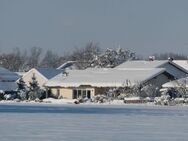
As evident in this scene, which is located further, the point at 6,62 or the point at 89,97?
the point at 6,62

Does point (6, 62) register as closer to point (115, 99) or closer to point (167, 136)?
point (115, 99)

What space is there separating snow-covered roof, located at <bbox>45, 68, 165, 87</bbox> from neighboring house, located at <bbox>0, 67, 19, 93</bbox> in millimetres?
6732

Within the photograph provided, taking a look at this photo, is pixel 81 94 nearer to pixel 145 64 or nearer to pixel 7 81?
pixel 145 64

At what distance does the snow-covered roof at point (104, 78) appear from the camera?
60.7 meters

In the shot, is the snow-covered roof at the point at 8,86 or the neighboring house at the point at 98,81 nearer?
the neighboring house at the point at 98,81

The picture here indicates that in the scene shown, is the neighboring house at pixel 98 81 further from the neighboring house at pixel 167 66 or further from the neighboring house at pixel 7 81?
the neighboring house at pixel 7 81

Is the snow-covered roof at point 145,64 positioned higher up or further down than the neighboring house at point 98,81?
higher up

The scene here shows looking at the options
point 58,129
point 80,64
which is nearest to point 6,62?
point 80,64

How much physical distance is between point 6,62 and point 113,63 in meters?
37.5

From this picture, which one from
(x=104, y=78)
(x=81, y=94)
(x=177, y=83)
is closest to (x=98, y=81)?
(x=104, y=78)

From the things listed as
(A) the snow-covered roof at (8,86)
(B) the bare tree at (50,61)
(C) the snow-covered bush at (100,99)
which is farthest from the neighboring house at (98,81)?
(B) the bare tree at (50,61)

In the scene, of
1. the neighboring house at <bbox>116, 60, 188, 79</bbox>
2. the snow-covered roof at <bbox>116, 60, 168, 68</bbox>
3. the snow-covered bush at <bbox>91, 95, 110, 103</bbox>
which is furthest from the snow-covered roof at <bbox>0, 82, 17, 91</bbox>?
the snow-covered bush at <bbox>91, 95, 110, 103</bbox>

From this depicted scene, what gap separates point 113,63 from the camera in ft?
287

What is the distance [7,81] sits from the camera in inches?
2908
